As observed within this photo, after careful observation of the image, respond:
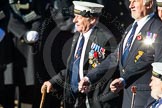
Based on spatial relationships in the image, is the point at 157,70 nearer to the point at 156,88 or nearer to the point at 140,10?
the point at 156,88

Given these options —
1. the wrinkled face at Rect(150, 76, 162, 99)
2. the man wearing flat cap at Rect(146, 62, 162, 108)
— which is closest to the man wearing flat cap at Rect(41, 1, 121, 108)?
the man wearing flat cap at Rect(146, 62, 162, 108)

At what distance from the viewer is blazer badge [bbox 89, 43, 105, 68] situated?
982 cm

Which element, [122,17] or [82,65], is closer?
[82,65]

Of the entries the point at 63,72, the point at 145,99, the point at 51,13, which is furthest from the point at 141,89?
the point at 51,13

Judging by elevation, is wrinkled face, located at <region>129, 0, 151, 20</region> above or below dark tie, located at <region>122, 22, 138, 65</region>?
above

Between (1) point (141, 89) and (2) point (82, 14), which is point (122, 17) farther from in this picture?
(1) point (141, 89)

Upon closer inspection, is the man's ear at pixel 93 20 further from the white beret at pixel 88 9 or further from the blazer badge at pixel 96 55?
the blazer badge at pixel 96 55

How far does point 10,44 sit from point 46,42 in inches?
28.5

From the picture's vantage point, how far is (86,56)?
987 centimetres

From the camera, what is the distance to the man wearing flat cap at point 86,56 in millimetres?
9844

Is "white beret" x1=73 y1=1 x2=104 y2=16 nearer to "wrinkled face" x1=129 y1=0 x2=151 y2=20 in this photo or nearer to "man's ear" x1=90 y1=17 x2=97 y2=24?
"man's ear" x1=90 y1=17 x2=97 y2=24

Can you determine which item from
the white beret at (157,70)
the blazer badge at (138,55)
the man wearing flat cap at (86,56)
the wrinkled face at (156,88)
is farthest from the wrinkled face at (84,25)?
the wrinkled face at (156,88)

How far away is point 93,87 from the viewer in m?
9.88

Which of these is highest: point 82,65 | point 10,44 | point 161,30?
point 161,30
